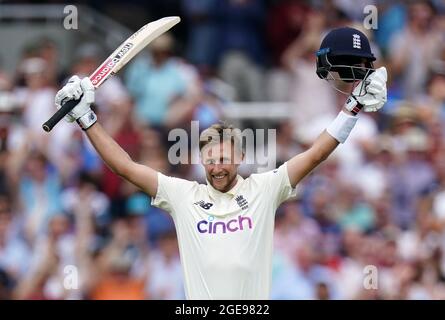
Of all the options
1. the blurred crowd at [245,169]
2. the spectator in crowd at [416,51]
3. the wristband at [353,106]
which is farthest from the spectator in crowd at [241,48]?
the wristband at [353,106]

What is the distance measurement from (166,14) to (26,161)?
3.16 m

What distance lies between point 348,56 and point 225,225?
4.45 feet

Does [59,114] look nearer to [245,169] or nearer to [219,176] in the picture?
[219,176]

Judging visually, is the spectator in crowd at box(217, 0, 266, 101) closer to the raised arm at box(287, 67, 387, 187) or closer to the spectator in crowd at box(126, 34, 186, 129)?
the spectator in crowd at box(126, 34, 186, 129)

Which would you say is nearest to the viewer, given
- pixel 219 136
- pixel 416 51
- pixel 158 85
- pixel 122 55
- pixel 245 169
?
pixel 219 136

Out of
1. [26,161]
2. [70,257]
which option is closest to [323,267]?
[70,257]

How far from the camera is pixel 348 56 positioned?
355 inches

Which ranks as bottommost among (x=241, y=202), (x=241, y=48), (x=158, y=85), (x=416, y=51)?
(x=241, y=202)

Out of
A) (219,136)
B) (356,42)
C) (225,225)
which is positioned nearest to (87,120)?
(219,136)

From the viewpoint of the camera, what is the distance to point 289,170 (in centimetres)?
915

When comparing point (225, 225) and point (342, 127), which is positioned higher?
point (342, 127)

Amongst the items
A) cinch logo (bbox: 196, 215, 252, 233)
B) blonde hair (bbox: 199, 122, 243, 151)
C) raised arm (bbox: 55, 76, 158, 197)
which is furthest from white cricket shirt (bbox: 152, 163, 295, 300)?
blonde hair (bbox: 199, 122, 243, 151)

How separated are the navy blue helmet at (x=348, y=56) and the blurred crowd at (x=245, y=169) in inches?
182
